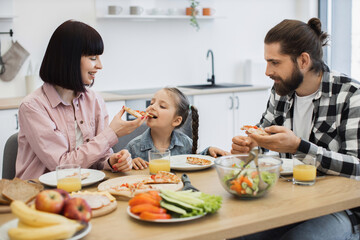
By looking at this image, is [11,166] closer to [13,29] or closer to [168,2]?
[13,29]

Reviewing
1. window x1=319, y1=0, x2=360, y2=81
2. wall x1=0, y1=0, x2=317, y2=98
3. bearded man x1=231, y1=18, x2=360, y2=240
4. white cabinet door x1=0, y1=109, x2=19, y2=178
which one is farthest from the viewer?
window x1=319, y1=0, x2=360, y2=81

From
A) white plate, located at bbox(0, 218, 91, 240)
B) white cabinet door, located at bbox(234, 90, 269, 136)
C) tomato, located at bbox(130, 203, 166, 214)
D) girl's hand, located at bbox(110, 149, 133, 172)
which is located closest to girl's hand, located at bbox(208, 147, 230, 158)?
girl's hand, located at bbox(110, 149, 133, 172)

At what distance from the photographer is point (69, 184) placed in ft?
5.19

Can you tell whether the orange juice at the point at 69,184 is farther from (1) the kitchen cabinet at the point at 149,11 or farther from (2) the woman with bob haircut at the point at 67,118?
(1) the kitchen cabinet at the point at 149,11

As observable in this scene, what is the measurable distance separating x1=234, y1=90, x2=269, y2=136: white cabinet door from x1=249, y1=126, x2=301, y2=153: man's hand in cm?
269

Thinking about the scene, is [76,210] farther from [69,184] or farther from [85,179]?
[85,179]

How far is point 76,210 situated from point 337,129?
125 centimetres

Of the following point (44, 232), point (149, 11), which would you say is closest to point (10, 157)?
point (44, 232)

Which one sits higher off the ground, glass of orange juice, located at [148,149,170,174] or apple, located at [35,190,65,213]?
apple, located at [35,190,65,213]

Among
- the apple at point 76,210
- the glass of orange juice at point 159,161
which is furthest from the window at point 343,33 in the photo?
the apple at point 76,210

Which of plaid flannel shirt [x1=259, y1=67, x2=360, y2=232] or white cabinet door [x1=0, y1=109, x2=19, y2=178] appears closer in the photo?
plaid flannel shirt [x1=259, y1=67, x2=360, y2=232]

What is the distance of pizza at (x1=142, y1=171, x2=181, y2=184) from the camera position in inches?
66.4

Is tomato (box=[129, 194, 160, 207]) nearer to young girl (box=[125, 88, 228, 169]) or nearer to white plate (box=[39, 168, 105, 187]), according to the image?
white plate (box=[39, 168, 105, 187])

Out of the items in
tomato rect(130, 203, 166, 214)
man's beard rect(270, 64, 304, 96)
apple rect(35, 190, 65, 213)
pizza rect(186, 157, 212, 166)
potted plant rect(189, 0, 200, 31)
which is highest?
potted plant rect(189, 0, 200, 31)
